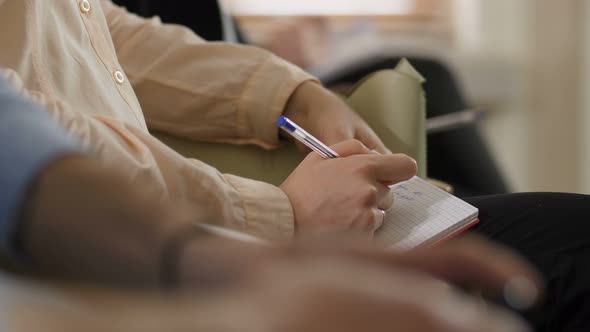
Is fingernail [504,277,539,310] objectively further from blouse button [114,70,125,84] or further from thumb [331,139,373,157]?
blouse button [114,70,125,84]

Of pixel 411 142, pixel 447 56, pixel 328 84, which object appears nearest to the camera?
pixel 411 142

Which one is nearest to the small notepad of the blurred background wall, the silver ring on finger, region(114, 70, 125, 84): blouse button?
the silver ring on finger

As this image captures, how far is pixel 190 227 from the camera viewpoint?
358 mm

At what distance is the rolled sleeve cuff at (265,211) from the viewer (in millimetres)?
611

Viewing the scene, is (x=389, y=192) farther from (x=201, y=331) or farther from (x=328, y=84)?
(x=328, y=84)

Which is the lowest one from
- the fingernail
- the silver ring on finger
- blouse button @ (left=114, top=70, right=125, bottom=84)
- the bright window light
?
the bright window light

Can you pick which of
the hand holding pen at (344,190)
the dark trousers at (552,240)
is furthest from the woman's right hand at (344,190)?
the dark trousers at (552,240)

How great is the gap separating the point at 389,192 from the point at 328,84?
0.95 m

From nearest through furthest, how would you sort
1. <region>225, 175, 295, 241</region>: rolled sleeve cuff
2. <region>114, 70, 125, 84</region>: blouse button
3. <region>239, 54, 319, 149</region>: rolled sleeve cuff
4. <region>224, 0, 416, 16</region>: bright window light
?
<region>225, 175, 295, 241</region>: rolled sleeve cuff → <region>114, 70, 125, 84</region>: blouse button → <region>239, 54, 319, 149</region>: rolled sleeve cuff → <region>224, 0, 416, 16</region>: bright window light

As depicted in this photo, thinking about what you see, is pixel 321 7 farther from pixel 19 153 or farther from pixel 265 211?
pixel 19 153

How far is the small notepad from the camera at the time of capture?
65cm

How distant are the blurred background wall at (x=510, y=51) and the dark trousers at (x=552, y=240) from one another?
1.59 metres

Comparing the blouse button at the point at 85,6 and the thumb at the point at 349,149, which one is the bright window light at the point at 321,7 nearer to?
the blouse button at the point at 85,6

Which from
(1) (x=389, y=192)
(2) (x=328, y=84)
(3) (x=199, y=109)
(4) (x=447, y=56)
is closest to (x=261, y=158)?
(3) (x=199, y=109)
